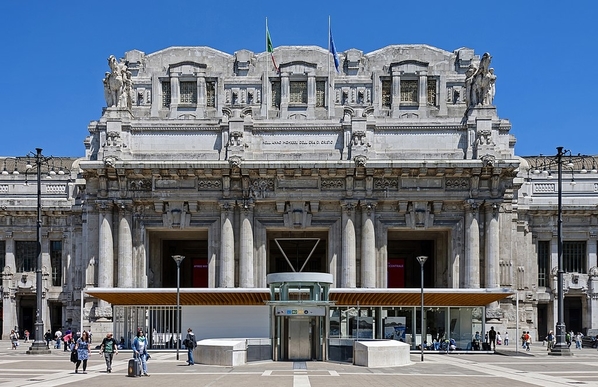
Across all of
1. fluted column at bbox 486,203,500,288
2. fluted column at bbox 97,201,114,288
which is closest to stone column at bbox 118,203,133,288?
fluted column at bbox 97,201,114,288

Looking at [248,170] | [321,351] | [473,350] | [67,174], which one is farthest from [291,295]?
[67,174]

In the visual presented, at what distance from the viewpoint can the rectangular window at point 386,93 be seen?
3285 inches

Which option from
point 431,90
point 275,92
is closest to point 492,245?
point 431,90

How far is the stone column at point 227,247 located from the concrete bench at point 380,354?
2574 cm

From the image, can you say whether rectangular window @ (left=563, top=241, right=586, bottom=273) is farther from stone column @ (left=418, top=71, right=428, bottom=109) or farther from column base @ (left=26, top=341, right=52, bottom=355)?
column base @ (left=26, top=341, right=52, bottom=355)

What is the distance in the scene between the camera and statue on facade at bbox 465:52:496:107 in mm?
72000

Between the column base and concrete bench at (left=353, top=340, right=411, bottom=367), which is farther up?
concrete bench at (left=353, top=340, right=411, bottom=367)

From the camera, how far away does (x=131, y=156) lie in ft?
236

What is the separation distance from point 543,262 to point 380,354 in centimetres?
4281

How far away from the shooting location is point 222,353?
45.2 meters

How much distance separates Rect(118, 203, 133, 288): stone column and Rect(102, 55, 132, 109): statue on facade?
8.54 m

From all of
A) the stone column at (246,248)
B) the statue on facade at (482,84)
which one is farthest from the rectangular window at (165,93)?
the statue on facade at (482,84)

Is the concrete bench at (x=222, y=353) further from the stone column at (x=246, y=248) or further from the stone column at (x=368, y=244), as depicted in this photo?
the stone column at (x=368, y=244)

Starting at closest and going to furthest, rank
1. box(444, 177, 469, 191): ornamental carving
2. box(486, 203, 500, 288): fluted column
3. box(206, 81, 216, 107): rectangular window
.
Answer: box(486, 203, 500, 288): fluted column
box(444, 177, 469, 191): ornamental carving
box(206, 81, 216, 107): rectangular window
